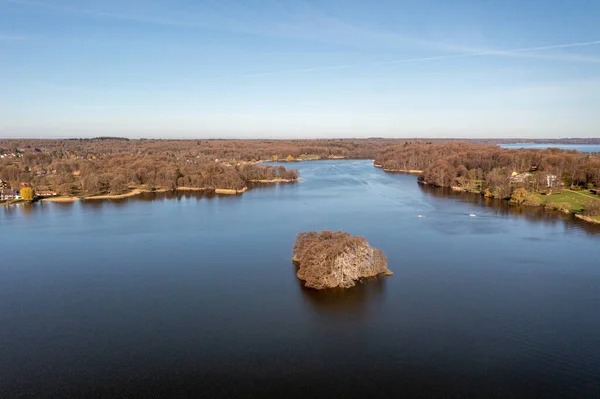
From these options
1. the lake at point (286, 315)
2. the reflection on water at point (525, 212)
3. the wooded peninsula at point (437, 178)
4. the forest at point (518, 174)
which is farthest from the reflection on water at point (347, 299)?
the forest at point (518, 174)

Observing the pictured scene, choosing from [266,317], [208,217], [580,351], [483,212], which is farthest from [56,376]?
[483,212]

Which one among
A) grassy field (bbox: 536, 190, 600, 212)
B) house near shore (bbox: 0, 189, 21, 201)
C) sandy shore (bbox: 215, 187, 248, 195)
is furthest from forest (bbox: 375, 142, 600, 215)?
house near shore (bbox: 0, 189, 21, 201)

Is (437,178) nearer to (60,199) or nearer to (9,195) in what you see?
(60,199)

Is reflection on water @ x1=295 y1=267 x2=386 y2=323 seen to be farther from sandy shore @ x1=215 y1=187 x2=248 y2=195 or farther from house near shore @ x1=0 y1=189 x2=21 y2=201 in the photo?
house near shore @ x1=0 y1=189 x2=21 y2=201

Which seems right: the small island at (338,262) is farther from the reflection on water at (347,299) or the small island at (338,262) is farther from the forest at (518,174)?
the forest at (518,174)

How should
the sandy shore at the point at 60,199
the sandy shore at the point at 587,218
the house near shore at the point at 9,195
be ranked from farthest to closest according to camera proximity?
the house near shore at the point at 9,195 < the sandy shore at the point at 60,199 < the sandy shore at the point at 587,218

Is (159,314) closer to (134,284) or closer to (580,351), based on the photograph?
(134,284)

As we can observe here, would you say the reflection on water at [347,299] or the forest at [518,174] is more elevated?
the forest at [518,174]
